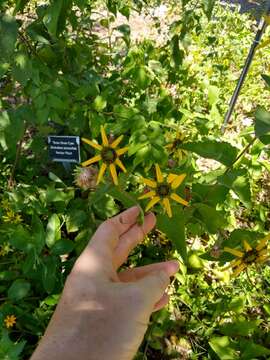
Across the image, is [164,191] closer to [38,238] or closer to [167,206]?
[167,206]

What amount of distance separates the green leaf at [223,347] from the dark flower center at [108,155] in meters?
0.75

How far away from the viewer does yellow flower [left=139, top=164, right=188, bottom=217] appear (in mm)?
1107

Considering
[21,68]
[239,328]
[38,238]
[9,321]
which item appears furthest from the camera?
[239,328]

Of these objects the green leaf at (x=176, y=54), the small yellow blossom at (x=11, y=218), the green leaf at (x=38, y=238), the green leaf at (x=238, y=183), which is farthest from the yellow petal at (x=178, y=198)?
the green leaf at (x=176, y=54)

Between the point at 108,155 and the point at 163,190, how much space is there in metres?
0.21

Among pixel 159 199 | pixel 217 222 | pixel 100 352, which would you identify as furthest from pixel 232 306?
pixel 100 352

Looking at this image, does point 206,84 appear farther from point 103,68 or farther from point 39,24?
point 39,24

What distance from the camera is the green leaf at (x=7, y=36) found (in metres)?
0.95

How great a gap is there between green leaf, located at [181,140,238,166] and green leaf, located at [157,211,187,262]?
0.57 feet

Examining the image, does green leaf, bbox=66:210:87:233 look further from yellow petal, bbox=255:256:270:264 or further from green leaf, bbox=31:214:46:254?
yellow petal, bbox=255:256:270:264

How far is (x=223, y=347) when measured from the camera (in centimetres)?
148

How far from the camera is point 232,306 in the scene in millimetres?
1622

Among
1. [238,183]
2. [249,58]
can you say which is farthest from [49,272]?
[249,58]

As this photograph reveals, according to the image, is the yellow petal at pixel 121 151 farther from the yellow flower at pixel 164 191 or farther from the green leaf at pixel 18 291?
the green leaf at pixel 18 291
